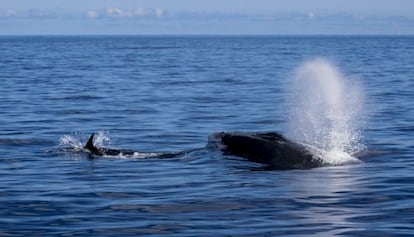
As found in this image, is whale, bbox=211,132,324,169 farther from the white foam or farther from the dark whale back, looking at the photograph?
the white foam

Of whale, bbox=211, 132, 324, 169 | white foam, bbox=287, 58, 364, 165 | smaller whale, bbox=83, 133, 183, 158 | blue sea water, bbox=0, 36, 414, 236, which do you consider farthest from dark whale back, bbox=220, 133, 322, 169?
smaller whale, bbox=83, 133, 183, 158

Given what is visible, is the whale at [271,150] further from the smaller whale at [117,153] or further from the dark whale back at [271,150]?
the smaller whale at [117,153]

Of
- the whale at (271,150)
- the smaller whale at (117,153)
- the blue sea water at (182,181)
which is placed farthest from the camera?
the smaller whale at (117,153)

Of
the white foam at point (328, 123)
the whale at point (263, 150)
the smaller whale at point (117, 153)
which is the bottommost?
the white foam at point (328, 123)

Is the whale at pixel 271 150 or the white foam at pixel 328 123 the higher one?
the whale at pixel 271 150

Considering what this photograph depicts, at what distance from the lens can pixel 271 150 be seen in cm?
2025

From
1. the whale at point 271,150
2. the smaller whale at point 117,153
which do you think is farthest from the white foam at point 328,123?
the smaller whale at point 117,153

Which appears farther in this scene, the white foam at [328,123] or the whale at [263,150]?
the white foam at [328,123]

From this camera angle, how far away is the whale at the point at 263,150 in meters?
19.8

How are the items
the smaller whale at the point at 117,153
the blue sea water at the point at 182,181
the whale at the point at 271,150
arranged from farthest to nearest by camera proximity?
the smaller whale at the point at 117,153, the whale at the point at 271,150, the blue sea water at the point at 182,181

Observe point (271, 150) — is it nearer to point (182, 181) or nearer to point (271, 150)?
point (271, 150)

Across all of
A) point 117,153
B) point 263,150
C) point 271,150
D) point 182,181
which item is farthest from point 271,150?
point 117,153

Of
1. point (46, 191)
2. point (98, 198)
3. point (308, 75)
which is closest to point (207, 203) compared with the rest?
point (98, 198)

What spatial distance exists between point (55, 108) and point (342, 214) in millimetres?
23201
